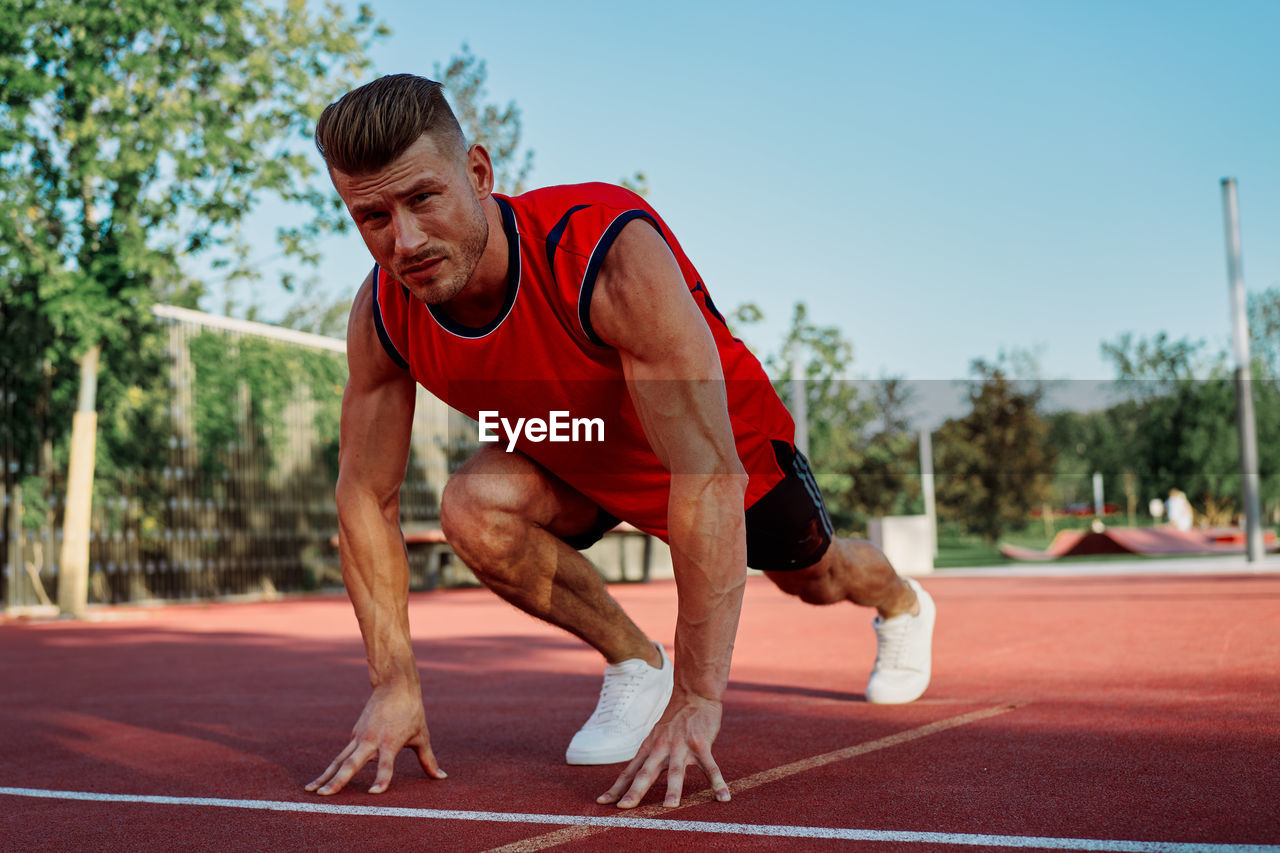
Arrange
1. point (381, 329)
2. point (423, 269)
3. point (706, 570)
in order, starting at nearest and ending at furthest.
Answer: point (706, 570) → point (423, 269) → point (381, 329)

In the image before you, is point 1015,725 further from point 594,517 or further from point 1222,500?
point 1222,500

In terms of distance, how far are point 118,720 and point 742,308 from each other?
22.3 metres

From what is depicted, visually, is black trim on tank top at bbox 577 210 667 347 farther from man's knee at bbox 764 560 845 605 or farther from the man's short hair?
man's knee at bbox 764 560 845 605

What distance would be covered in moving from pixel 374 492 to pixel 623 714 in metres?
0.89

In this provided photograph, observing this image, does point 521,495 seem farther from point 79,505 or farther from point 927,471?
point 927,471

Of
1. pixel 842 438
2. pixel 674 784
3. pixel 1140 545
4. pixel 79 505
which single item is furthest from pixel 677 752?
pixel 842 438

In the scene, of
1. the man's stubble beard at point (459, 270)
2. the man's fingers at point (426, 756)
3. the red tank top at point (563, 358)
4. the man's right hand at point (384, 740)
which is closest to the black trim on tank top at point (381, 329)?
Answer: the red tank top at point (563, 358)

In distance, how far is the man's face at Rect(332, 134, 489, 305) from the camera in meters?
2.57

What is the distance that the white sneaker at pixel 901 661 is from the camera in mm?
4012

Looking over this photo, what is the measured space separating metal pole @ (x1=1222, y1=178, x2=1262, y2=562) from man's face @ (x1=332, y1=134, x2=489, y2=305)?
1482 cm

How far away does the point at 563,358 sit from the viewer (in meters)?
2.85

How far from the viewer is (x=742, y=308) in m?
26.0

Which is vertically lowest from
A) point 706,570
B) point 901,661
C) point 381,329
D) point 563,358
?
point 901,661

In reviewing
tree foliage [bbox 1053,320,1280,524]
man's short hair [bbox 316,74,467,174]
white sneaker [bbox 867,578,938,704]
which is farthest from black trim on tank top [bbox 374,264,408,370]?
tree foliage [bbox 1053,320,1280,524]
